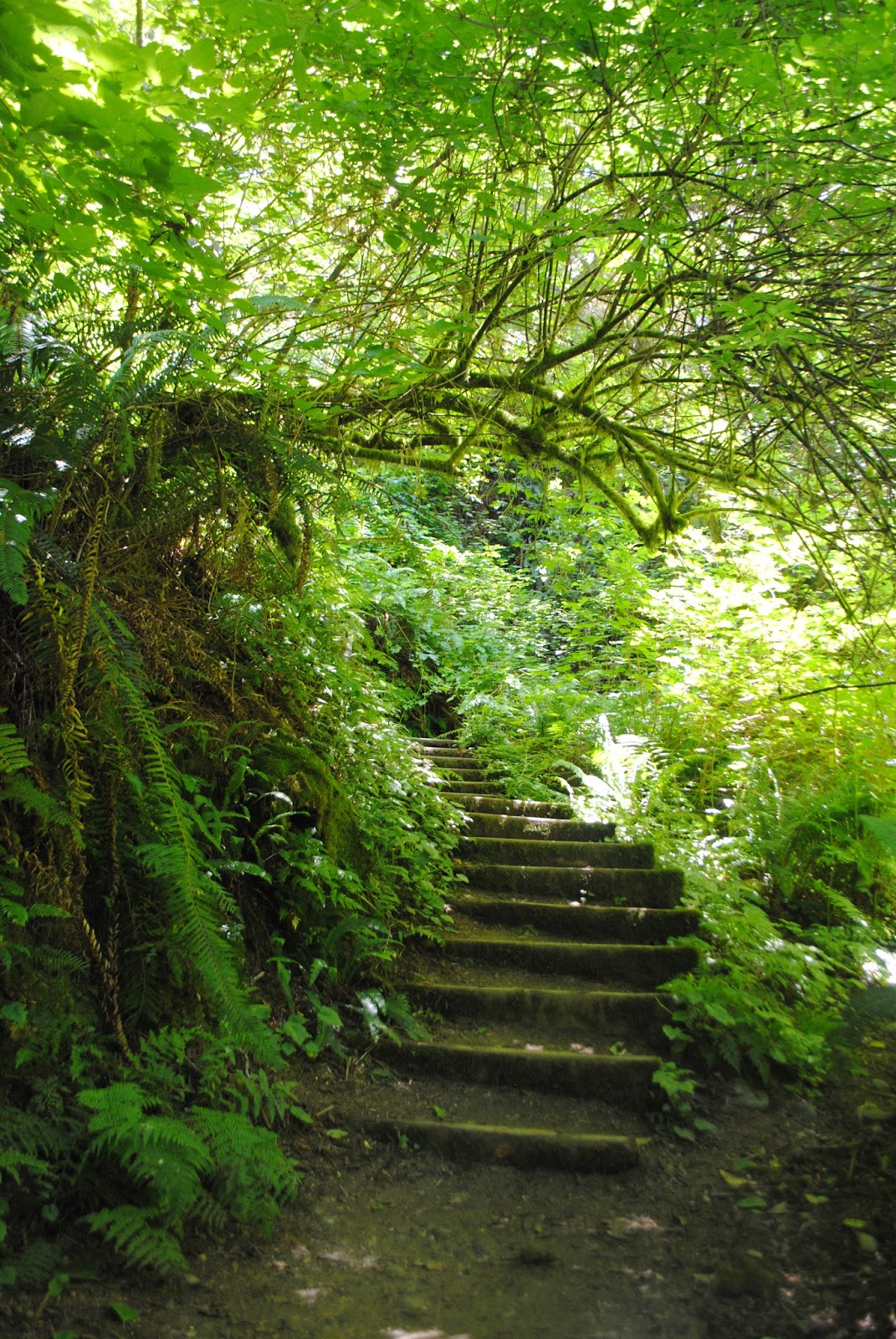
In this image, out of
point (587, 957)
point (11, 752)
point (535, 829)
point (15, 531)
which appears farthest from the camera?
point (535, 829)

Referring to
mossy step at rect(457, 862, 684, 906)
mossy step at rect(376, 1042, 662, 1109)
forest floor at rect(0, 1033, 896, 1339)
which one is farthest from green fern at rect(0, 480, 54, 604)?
mossy step at rect(457, 862, 684, 906)

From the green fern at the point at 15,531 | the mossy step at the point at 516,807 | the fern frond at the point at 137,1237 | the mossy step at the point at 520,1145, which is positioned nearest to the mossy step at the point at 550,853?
the mossy step at the point at 516,807

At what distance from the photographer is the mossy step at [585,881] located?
513 centimetres

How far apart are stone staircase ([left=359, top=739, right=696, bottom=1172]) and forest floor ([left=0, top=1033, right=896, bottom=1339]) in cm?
14

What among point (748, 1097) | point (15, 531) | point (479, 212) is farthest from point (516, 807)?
point (15, 531)

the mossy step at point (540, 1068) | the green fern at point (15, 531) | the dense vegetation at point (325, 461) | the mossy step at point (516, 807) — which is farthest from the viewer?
the mossy step at point (516, 807)

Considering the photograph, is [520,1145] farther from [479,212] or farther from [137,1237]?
[479,212]

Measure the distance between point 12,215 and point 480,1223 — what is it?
158 inches

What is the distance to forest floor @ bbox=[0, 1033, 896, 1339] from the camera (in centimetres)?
229

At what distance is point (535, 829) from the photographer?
6074mm

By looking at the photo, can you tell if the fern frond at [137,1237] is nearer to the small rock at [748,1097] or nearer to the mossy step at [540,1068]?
the mossy step at [540,1068]

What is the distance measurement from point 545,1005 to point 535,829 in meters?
1.93

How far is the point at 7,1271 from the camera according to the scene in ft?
6.93

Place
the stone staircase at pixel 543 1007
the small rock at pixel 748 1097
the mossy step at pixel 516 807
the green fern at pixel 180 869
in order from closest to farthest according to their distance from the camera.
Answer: the green fern at pixel 180 869, the stone staircase at pixel 543 1007, the small rock at pixel 748 1097, the mossy step at pixel 516 807
